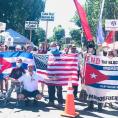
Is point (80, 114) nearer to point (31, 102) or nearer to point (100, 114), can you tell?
point (100, 114)

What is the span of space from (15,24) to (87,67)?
113 feet

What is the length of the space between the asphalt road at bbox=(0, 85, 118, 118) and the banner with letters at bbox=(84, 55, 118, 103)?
47 cm

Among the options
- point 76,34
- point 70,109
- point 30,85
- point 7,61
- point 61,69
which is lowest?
point 70,109

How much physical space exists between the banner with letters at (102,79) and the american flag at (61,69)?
2.79 feet

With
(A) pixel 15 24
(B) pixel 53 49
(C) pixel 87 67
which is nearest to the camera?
(C) pixel 87 67

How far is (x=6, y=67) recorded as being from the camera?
14.4m

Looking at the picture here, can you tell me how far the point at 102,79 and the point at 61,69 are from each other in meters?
1.62

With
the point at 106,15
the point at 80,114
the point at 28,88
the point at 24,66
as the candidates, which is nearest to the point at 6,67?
the point at 24,66

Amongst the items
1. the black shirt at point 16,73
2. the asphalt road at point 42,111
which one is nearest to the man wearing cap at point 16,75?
the black shirt at point 16,73

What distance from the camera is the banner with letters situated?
1273 centimetres

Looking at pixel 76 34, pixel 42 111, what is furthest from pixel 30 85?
pixel 76 34

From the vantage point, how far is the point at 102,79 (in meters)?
12.9

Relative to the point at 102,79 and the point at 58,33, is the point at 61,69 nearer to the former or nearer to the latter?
the point at 102,79

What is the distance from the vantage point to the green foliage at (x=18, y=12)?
1754 inches
